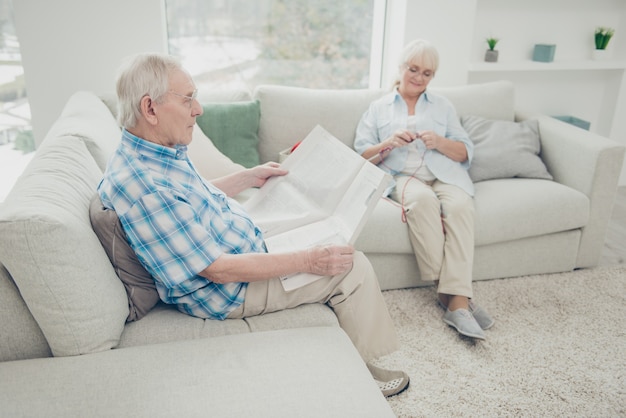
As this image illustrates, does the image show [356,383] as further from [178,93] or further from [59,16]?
[59,16]

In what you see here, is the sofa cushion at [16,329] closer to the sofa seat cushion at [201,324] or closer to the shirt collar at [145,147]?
the sofa seat cushion at [201,324]

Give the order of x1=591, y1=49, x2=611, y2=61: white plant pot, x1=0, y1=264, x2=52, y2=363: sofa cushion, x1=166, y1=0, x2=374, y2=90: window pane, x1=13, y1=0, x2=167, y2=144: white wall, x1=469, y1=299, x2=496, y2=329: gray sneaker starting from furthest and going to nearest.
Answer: x1=591, y1=49, x2=611, y2=61: white plant pot, x1=166, y1=0, x2=374, y2=90: window pane, x1=13, y1=0, x2=167, y2=144: white wall, x1=469, y1=299, x2=496, y2=329: gray sneaker, x1=0, y1=264, x2=52, y2=363: sofa cushion

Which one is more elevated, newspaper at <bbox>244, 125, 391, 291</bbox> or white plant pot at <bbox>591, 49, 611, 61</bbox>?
white plant pot at <bbox>591, 49, 611, 61</bbox>

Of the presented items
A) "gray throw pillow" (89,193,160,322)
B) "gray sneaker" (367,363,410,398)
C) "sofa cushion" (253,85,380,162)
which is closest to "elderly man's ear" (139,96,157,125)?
"gray throw pillow" (89,193,160,322)

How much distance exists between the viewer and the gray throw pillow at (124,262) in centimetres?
133

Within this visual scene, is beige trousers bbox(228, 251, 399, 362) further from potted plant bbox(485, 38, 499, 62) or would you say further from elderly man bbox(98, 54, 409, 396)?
potted plant bbox(485, 38, 499, 62)

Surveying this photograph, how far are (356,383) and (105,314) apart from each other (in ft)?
2.01

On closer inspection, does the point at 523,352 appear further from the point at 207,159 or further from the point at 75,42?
the point at 75,42

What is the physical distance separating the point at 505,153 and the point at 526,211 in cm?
40

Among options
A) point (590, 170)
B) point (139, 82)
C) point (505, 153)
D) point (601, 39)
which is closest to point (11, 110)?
point (139, 82)

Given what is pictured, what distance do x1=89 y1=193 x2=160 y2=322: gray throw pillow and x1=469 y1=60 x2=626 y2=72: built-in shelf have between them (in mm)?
2530

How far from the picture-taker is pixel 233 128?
2.54 meters

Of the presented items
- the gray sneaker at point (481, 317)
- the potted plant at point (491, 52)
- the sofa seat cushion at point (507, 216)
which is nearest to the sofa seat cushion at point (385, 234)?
the sofa seat cushion at point (507, 216)

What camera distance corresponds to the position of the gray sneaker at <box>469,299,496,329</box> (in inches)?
84.4
